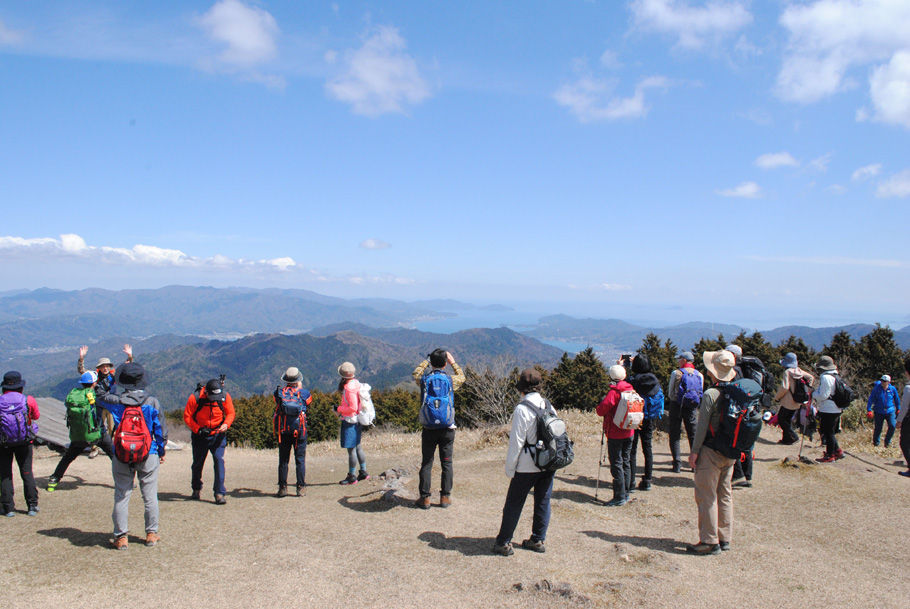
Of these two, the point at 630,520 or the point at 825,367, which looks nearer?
the point at 630,520

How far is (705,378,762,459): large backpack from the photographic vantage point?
16.6 feet

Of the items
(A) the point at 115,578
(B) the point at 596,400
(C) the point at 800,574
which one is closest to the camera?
(A) the point at 115,578

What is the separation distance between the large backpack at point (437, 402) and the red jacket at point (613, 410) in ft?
6.78

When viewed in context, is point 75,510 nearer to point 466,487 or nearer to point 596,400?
point 466,487

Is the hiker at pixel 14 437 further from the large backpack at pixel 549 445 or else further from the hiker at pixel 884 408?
the hiker at pixel 884 408

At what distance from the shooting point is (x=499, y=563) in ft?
16.6

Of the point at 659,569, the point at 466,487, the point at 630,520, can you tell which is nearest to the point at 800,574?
the point at 659,569

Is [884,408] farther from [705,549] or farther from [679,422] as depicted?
[705,549]

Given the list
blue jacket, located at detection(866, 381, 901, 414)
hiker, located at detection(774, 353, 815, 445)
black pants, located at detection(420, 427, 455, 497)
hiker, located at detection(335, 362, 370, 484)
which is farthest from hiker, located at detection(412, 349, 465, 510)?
blue jacket, located at detection(866, 381, 901, 414)

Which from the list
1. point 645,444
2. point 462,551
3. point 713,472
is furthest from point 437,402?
point 645,444

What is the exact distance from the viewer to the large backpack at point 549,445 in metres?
4.79

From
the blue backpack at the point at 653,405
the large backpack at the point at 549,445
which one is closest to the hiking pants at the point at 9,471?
the large backpack at the point at 549,445

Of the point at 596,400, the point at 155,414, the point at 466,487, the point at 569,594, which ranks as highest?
the point at 155,414

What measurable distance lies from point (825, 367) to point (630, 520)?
4933 mm
